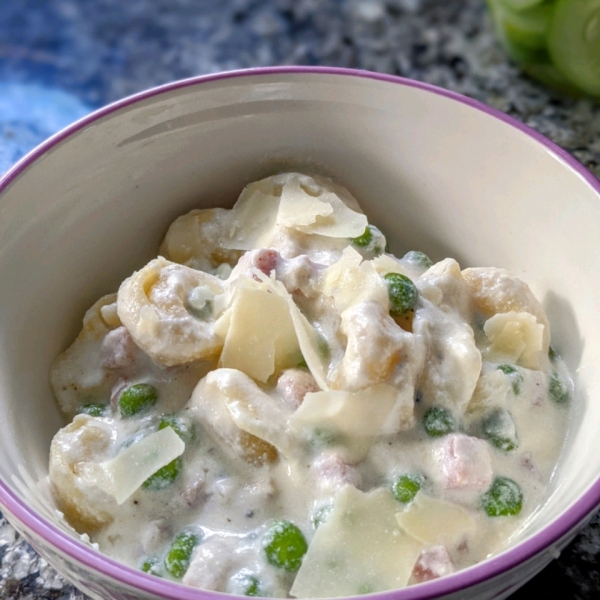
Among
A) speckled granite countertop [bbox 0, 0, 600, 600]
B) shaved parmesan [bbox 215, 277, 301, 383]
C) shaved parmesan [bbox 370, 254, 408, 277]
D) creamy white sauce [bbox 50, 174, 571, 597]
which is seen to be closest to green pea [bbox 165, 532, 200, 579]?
creamy white sauce [bbox 50, 174, 571, 597]

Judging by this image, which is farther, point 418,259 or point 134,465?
point 418,259

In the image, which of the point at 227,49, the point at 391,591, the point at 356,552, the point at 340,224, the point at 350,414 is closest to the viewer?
the point at 391,591

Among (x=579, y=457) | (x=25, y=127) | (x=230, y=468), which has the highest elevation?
(x=579, y=457)

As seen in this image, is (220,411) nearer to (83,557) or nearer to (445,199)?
(83,557)

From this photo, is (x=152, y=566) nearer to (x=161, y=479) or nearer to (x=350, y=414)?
(x=161, y=479)

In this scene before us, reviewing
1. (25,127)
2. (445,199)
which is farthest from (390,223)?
(25,127)

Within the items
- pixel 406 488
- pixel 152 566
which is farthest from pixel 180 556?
pixel 406 488

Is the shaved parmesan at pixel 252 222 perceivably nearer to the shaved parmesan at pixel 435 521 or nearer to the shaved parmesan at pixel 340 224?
the shaved parmesan at pixel 340 224
